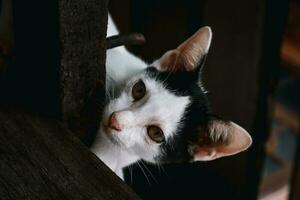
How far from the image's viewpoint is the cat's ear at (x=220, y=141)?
93cm

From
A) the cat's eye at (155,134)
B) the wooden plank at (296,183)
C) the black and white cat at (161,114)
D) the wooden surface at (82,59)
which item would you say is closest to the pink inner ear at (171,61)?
the black and white cat at (161,114)

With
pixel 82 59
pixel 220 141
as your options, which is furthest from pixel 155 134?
pixel 82 59

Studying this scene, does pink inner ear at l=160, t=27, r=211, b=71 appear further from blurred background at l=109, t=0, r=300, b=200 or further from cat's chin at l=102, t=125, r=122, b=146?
blurred background at l=109, t=0, r=300, b=200

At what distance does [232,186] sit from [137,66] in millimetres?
799

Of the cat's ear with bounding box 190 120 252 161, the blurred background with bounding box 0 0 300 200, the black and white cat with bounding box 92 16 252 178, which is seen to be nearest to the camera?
the cat's ear with bounding box 190 120 252 161

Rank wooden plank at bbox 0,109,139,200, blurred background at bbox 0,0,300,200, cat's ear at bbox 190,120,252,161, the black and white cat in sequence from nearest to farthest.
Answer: wooden plank at bbox 0,109,139,200, cat's ear at bbox 190,120,252,161, the black and white cat, blurred background at bbox 0,0,300,200

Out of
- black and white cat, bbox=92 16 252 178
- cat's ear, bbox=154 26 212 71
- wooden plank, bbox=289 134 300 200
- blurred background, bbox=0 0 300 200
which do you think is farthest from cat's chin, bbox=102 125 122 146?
wooden plank, bbox=289 134 300 200

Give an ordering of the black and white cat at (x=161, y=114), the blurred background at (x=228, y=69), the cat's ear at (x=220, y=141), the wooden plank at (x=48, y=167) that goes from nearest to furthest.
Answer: the wooden plank at (x=48, y=167) → the cat's ear at (x=220, y=141) → the black and white cat at (x=161, y=114) → the blurred background at (x=228, y=69)

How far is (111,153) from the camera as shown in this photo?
3.68 ft

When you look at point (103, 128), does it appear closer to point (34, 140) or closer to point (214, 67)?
point (34, 140)

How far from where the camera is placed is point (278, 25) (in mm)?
1544

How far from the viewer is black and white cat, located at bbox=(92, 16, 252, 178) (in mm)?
1033

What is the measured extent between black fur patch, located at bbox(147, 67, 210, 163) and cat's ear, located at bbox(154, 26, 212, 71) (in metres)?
0.02

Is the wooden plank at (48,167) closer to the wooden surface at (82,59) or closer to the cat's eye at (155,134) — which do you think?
the wooden surface at (82,59)
